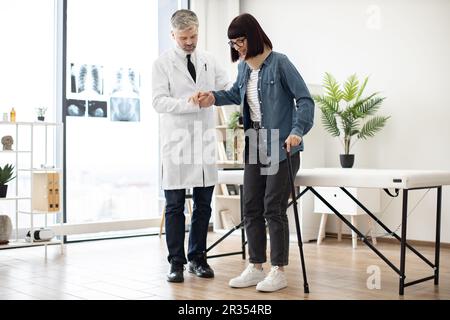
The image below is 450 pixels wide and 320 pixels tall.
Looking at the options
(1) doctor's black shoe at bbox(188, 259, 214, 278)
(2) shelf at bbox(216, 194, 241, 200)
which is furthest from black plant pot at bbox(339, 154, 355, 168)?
(1) doctor's black shoe at bbox(188, 259, 214, 278)

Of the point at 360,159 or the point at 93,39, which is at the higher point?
the point at 93,39

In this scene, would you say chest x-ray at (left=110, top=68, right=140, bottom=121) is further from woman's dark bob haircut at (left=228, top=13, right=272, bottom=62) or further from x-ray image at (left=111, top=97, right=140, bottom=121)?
woman's dark bob haircut at (left=228, top=13, right=272, bottom=62)

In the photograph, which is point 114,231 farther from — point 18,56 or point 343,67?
point 343,67

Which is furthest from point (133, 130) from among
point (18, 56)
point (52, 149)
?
point (18, 56)

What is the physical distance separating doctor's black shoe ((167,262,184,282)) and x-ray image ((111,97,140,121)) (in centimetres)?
247

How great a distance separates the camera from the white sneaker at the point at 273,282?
10.3ft

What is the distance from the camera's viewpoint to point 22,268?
400 cm

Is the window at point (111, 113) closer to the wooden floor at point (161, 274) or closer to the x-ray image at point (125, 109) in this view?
the x-ray image at point (125, 109)

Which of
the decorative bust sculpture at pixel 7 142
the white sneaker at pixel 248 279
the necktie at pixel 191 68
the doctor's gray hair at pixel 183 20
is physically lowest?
the white sneaker at pixel 248 279

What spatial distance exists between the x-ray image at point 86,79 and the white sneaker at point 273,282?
9.30 ft

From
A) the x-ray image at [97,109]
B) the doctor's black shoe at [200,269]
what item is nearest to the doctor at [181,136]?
the doctor's black shoe at [200,269]

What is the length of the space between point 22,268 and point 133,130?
6.84ft
